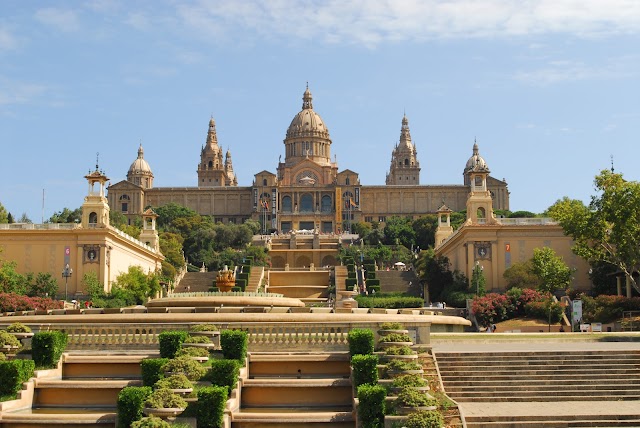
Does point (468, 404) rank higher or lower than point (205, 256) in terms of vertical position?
lower

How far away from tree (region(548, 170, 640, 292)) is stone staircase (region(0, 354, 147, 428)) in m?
32.9

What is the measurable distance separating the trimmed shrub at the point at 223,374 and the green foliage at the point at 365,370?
2911mm

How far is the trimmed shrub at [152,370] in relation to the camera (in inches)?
835

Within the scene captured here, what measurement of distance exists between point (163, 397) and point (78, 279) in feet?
179

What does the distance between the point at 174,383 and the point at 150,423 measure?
1.92m

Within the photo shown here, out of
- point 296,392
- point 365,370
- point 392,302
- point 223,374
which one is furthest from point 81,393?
point 392,302

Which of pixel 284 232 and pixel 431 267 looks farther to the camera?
pixel 284 232

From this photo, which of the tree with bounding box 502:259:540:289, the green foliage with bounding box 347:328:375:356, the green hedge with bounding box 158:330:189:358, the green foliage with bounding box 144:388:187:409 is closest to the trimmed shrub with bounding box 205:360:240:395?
the green foliage with bounding box 144:388:187:409

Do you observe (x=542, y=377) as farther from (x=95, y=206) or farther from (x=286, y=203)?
(x=286, y=203)

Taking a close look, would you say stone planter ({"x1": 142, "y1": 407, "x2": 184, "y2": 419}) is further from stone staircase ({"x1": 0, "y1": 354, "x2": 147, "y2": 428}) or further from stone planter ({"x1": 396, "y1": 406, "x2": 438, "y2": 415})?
stone planter ({"x1": 396, "y1": 406, "x2": 438, "y2": 415})

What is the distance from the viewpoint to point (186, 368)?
835 inches

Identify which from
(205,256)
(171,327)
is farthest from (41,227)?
(171,327)

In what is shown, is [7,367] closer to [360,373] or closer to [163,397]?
[163,397]

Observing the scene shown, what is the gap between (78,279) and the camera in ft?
234
